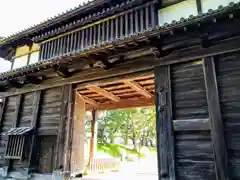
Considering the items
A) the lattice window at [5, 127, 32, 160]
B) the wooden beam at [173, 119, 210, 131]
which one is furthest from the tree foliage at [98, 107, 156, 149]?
the wooden beam at [173, 119, 210, 131]

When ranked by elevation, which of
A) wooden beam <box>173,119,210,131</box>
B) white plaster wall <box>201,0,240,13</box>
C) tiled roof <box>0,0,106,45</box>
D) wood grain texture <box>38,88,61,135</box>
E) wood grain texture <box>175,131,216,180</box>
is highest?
tiled roof <box>0,0,106,45</box>

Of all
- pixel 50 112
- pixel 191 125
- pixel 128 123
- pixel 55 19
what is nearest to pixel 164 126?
pixel 191 125

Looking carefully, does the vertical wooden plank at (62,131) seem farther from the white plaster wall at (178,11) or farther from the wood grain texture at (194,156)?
the white plaster wall at (178,11)

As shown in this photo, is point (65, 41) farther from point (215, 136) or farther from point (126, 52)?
point (215, 136)

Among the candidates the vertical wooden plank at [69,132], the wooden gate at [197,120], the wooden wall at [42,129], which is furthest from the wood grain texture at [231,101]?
the wooden wall at [42,129]

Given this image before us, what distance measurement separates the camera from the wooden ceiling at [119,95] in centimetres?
705

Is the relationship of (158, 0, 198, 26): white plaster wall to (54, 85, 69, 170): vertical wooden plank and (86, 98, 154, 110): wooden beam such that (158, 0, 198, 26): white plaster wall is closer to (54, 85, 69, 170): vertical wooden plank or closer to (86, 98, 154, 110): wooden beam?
(54, 85, 69, 170): vertical wooden plank

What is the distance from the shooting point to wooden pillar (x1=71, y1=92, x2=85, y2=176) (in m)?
5.67

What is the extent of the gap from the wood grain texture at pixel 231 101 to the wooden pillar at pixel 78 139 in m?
4.04

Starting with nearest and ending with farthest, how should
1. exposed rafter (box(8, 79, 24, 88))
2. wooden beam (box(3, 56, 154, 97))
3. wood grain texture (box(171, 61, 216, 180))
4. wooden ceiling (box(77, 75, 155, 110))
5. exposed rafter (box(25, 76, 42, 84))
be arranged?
wood grain texture (box(171, 61, 216, 180))
wooden beam (box(3, 56, 154, 97))
exposed rafter (box(25, 76, 42, 84))
exposed rafter (box(8, 79, 24, 88))
wooden ceiling (box(77, 75, 155, 110))

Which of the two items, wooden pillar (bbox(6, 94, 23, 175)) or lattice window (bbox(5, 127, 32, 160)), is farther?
wooden pillar (bbox(6, 94, 23, 175))

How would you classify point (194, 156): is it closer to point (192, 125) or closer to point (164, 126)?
point (192, 125)

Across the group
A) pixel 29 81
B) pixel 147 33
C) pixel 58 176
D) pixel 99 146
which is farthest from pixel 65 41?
pixel 99 146

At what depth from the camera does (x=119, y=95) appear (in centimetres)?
855
